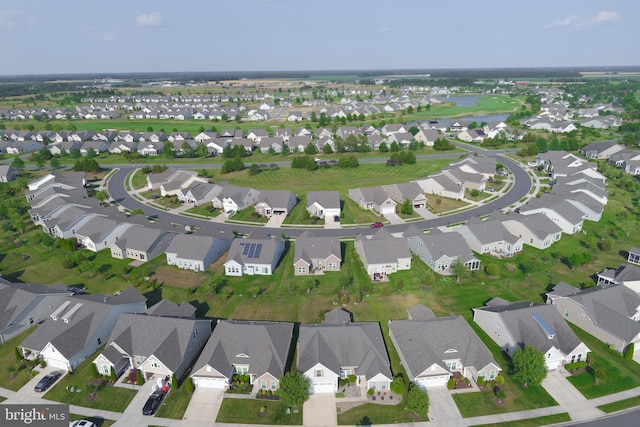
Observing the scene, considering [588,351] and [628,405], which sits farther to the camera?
[588,351]

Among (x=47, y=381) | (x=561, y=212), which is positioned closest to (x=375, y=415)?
(x=47, y=381)

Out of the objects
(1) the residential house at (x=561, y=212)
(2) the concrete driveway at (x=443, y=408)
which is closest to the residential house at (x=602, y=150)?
(1) the residential house at (x=561, y=212)

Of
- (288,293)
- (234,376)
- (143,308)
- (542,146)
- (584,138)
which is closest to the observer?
(234,376)

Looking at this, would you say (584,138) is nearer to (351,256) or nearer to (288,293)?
(351,256)

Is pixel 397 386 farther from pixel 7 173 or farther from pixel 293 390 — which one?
pixel 7 173

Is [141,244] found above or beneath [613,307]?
above

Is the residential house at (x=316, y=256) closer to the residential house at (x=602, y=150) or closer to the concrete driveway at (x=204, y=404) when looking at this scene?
the concrete driveway at (x=204, y=404)

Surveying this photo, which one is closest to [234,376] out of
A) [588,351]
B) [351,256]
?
[351,256]

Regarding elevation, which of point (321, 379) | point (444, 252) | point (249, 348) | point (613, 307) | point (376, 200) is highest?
point (376, 200)
